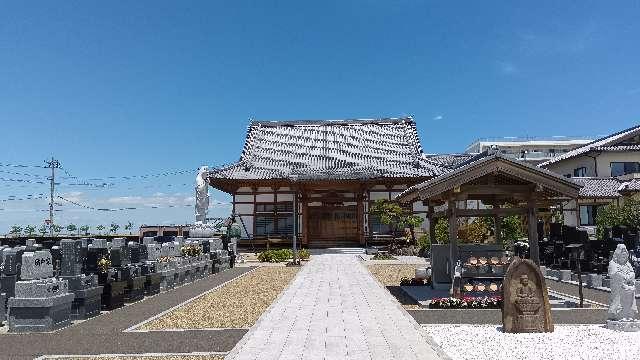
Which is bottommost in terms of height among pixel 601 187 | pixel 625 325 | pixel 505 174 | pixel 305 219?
pixel 625 325

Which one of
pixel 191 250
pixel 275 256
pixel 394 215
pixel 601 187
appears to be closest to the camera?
pixel 191 250

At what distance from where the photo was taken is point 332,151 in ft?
113

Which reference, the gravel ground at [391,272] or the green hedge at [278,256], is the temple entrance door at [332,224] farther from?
the gravel ground at [391,272]

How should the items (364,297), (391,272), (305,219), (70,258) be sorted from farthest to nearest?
(305,219)
(391,272)
(364,297)
(70,258)

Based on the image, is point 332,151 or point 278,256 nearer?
point 278,256

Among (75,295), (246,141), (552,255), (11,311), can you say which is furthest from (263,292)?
(246,141)

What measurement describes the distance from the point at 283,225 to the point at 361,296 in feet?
63.2

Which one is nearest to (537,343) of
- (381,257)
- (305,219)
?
(381,257)

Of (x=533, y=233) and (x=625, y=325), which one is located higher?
(x=533, y=233)

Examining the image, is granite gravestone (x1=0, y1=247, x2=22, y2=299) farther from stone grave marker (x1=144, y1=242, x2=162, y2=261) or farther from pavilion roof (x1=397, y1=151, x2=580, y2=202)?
pavilion roof (x1=397, y1=151, x2=580, y2=202)

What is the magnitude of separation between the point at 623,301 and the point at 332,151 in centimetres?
2721

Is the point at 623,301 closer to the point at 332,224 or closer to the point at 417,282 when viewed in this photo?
the point at 417,282

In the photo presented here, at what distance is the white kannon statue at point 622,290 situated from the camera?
7.87m

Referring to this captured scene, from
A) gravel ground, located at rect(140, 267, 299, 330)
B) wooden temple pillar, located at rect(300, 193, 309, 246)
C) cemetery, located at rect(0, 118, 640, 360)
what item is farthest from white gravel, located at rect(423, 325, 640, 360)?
wooden temple pillar, located at rect(300, 193, 309, 246)
